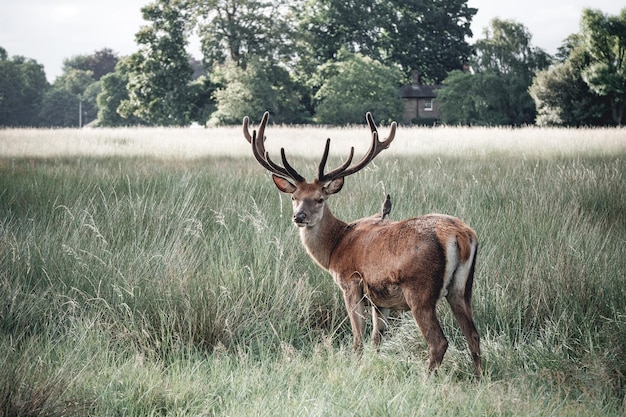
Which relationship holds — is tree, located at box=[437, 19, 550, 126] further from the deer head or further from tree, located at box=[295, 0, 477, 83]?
the deer head

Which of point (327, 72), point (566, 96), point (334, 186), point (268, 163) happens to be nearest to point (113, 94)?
point (327, 72)

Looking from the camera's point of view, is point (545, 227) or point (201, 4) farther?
point (201, 4)

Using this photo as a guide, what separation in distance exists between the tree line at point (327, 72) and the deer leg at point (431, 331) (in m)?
27.6

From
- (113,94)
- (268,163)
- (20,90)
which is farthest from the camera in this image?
(113,94)

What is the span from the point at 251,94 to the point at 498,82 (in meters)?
14.7

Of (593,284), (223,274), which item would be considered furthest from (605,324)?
(223,274)

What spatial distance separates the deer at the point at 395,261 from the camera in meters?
2.98

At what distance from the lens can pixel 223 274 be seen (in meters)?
4.01

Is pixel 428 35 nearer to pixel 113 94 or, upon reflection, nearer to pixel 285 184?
pixel 113 94

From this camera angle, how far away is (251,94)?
3266 cm

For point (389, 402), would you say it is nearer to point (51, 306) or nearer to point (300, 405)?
point (300, 405)

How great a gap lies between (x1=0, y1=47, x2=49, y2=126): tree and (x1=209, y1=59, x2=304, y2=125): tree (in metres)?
11.0

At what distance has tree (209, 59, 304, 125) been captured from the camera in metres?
32.8

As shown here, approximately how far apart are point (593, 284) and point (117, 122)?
50301 mm
